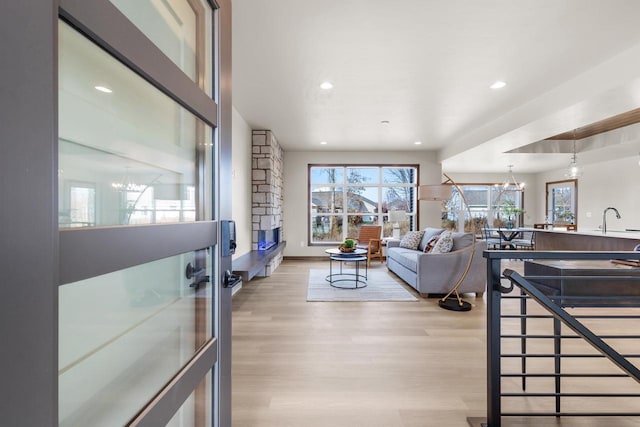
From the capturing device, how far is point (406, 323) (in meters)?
3.24

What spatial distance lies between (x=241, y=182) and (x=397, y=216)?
13.1 feet

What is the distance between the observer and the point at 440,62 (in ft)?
9.91

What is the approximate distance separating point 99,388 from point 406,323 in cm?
295

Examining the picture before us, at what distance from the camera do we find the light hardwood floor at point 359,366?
182cm

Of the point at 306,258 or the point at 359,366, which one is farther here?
the point at 306,258

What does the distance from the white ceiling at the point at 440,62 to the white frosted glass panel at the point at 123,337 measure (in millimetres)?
2079

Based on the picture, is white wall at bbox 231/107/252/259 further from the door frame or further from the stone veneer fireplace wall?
the door frame

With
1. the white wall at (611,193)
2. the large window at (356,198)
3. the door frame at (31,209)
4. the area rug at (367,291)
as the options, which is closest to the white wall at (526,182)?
the white wall at (611,193)

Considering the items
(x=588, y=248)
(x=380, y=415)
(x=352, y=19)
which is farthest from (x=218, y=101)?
(x=588, y=248)

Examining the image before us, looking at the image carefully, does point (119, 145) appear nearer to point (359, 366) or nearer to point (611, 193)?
point (359, 366)

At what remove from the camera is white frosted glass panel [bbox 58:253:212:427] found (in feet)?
2.17

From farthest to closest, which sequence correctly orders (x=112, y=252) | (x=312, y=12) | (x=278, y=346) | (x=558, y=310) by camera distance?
(x=278, y=346), (x=312, y=12), (x=558, y=310), (x=112, y=252)

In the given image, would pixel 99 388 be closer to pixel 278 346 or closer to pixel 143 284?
pixel 143 284

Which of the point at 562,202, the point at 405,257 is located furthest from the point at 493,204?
the point at 405,257
